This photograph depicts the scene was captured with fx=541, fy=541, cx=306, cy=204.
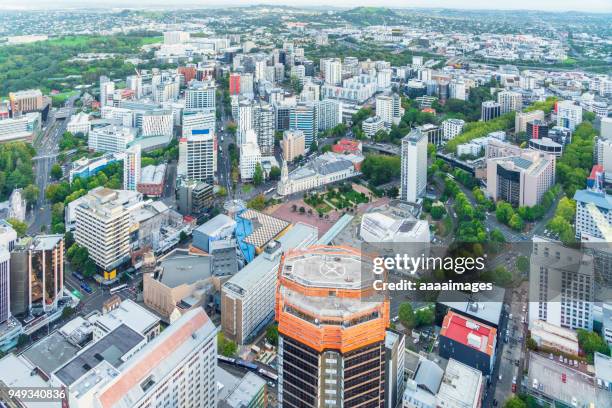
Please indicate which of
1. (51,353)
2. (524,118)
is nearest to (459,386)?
(51,353)

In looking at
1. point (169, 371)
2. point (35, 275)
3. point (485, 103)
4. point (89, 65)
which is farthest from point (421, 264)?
point (89, 65)

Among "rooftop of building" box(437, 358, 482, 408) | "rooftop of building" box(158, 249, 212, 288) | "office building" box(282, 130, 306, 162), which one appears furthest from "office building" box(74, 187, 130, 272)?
"office building" box(282, 130, 306, 162)

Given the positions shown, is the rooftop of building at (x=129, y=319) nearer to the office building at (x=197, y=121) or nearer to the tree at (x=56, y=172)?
the tree at (x=56, y=172)

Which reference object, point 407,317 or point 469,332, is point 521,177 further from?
point 469,332

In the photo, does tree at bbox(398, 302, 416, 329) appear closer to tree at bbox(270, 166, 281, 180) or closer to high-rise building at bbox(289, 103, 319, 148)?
tree at bbox(270, 166, 281, 180)

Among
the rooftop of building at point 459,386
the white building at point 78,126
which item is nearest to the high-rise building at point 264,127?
the white building at point 78,126

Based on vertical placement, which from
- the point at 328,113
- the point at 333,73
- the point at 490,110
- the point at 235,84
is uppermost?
the point at 333,73

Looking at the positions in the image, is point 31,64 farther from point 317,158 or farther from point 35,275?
point 35,275
